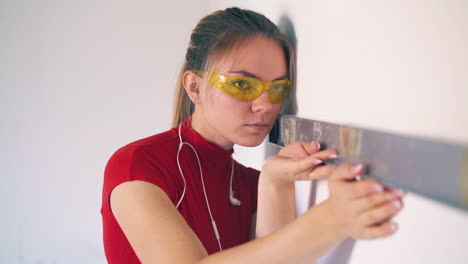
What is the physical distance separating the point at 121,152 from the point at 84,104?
59.8 inches

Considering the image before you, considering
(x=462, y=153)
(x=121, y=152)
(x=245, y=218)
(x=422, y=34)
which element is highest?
(x=422, y=34)

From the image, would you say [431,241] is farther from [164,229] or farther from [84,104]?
[84,104]

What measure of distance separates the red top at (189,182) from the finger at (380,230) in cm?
45

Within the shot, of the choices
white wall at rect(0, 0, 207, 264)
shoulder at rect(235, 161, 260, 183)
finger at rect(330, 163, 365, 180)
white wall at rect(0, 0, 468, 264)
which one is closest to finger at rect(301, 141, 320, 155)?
finger at rect(330, 163, 365, 180)

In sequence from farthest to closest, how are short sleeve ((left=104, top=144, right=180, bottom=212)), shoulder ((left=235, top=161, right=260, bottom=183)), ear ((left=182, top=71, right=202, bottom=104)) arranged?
shoulder ((left=235, top=161, right=260, bottom=183)) < ear ((left=182, top=71, right=202, bottom=104)) < short sleeve ((left=104, top=144, right=180, bottom=212))

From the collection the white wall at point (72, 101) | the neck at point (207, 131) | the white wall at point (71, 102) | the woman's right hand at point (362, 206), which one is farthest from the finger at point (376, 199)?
the white wall at point (71, 102)

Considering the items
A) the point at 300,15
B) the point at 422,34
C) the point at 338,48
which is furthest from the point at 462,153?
the point at 300,15

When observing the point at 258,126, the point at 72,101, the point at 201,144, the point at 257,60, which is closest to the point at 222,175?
the point at 201,144

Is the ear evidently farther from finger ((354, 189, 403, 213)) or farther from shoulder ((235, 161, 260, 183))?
finger ((354, 189, 403, 213))

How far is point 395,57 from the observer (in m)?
0.52

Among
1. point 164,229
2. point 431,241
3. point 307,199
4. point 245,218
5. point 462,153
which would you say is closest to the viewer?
point 462,153

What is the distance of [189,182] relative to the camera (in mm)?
921

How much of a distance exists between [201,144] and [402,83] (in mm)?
567

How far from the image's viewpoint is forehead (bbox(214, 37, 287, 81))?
845mm
